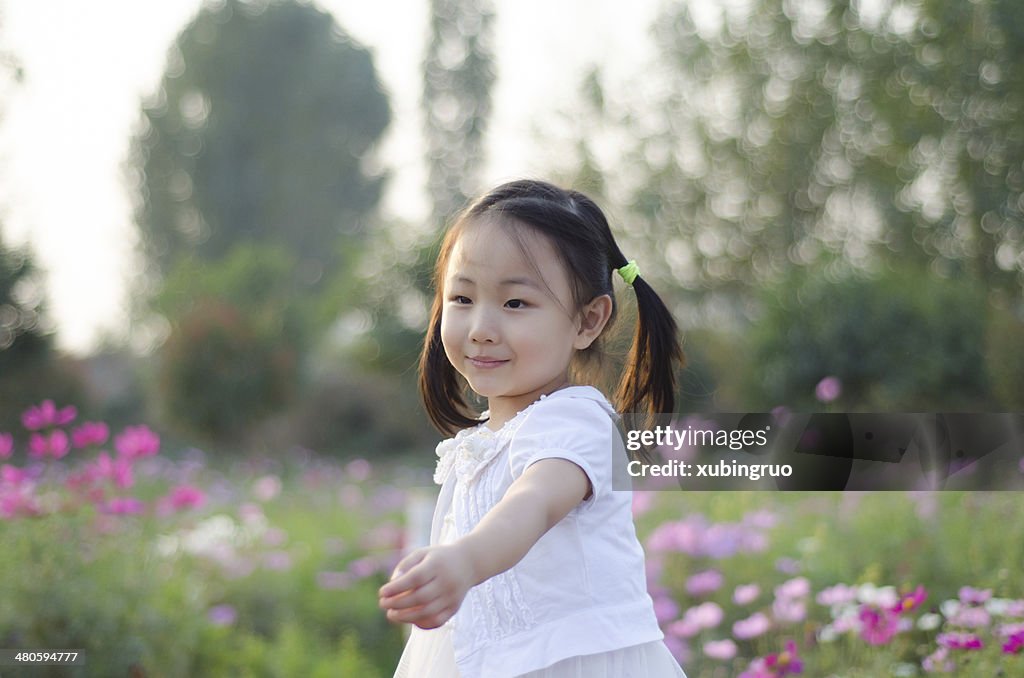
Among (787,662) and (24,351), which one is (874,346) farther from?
(24,351)

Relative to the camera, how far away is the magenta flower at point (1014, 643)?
2277 mm

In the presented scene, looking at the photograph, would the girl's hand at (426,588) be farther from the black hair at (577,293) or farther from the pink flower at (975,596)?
the pink flower at (975,596)

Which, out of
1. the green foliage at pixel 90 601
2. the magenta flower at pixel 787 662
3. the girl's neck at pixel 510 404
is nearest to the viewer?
the girl's neck at pixel 510 404

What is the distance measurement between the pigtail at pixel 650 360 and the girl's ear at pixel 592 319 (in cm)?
14

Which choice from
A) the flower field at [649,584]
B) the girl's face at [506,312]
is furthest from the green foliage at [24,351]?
the girl's face at [506,312]

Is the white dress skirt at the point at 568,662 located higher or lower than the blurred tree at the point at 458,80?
lower

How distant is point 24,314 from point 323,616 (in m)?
9.32

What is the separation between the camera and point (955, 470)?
10.0 ft

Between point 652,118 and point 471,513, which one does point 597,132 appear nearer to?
point 652,118

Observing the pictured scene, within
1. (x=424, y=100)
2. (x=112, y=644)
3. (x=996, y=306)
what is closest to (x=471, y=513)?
(x=112, y=644)

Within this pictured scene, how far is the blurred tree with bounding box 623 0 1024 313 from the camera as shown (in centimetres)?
1318

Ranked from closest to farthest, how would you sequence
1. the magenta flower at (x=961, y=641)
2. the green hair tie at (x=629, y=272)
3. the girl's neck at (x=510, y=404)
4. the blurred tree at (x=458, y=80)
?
the girl's neck at (x=510, y=404), the green hair tie at (x=629, y=272), the magenta flower at (x=961, y=641), the blurred tree at (x=458, y=80)

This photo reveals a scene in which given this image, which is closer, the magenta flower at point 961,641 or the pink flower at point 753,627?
the magenta flower at point 961,641

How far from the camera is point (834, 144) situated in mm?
15289
